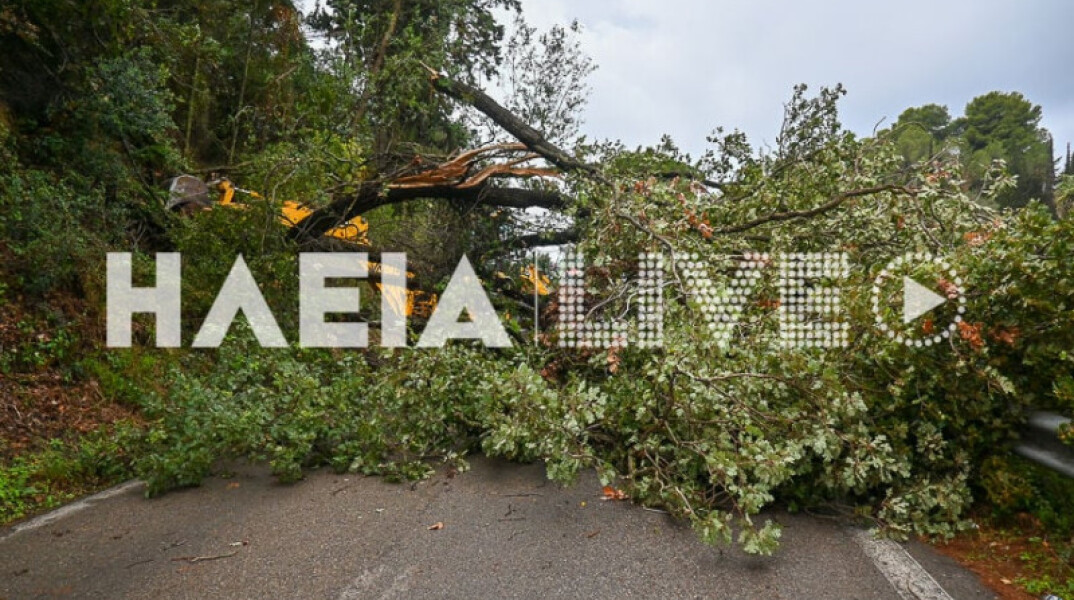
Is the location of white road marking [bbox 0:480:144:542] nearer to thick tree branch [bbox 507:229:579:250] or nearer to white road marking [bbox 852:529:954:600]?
white road marking [bbox 852:529:954:600]

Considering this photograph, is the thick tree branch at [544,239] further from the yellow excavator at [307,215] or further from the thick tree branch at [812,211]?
the thick tree branch at [812,211]

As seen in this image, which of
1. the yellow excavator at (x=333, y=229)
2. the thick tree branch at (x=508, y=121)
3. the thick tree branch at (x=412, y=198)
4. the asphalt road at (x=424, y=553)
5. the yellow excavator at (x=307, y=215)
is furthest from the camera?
the yellow excavator at (x=307, y=215)

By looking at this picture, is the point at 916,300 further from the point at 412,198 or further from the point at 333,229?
the point at 333,229

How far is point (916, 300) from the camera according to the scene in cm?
288

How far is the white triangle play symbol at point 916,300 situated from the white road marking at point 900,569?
1.08 meters

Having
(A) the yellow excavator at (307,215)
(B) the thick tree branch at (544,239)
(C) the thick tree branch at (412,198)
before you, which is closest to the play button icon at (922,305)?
(B) the thick tree branch at (544,239)

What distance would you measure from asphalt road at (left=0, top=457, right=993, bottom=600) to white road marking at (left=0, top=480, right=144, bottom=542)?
0.02 m

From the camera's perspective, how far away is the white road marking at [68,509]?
2873 mm

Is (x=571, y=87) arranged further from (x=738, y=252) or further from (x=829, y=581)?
(x=829, y=581)

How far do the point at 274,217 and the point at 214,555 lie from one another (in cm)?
428

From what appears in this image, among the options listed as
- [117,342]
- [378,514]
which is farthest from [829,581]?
[117,342]

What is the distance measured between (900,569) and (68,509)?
13.5 ft

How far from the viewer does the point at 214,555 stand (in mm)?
2443

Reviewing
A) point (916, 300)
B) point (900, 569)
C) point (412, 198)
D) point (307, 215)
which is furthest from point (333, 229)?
point (900, 569)
